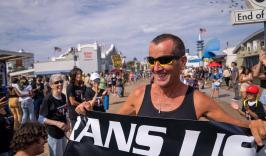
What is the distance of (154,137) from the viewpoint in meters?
2.81

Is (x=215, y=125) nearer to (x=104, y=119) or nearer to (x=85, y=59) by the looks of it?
(x=104, y=119)

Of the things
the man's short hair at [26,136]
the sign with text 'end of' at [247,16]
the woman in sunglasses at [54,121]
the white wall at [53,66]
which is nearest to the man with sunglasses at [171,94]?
the man's short hair at [26,136]

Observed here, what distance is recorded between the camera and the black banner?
2512mm

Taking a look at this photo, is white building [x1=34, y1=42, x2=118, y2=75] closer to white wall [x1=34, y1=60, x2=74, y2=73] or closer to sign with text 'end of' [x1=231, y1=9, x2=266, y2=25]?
white wall [x1=34, y1=60, x2=74, y2=73]

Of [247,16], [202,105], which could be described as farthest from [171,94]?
[247,16]

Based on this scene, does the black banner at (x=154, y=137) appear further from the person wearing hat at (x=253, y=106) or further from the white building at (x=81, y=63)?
the white building at (x=81, y=63)

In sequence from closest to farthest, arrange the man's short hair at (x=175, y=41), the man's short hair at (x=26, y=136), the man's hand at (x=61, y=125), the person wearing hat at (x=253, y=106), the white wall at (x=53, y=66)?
the man's short hair at (x=175, y=41), the man's short hair at (x=26, y=136), the man's hand at (x=61, y=125), the person wearing hat at (x=253, y=106), the white wall at (x=53, y=66)

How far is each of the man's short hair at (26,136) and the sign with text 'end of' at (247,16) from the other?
12.5 feet

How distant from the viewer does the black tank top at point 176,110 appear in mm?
2725

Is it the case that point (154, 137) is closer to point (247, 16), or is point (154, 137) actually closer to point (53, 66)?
point (247, 16)

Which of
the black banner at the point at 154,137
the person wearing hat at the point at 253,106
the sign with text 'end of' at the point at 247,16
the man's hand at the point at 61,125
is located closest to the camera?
the black banner at the point at 154,137

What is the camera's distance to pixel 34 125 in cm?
335

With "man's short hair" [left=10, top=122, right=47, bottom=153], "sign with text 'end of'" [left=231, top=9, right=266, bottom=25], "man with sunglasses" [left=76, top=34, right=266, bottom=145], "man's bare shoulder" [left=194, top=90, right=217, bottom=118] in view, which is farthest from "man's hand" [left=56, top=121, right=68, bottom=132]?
"sign with text 'end of'" [left=231, top=9, right=266, bottom=25]

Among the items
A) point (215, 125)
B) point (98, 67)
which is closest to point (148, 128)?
→ point (215, 125)
